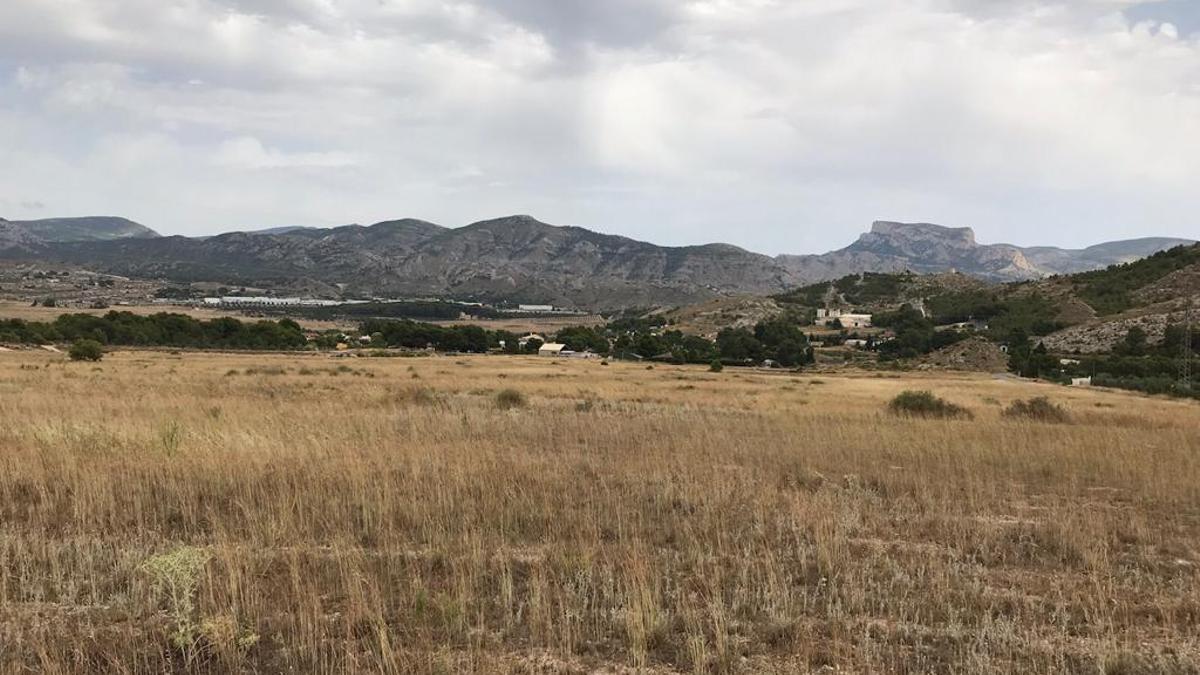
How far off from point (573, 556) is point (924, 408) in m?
24.9

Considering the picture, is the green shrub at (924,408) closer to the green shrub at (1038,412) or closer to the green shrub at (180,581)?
the green shrub at (1038,412)

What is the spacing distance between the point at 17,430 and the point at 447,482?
8.64 meters

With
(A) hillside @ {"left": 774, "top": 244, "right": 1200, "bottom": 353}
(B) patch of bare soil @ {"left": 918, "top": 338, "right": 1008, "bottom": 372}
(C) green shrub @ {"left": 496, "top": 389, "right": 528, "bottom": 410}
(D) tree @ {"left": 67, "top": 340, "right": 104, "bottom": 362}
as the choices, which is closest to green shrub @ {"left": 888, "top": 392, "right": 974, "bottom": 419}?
(C) green shrub @ {"left": 496, "top": 389, "right": 528, "bottom": 410}

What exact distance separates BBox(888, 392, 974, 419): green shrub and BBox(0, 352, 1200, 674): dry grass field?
42.1ft

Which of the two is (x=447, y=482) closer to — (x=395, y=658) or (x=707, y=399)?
(x=395, y=658)

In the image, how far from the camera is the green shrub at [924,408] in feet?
88.8

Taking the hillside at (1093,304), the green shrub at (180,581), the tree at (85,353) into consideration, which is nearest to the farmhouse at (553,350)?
the tree at (85,353)

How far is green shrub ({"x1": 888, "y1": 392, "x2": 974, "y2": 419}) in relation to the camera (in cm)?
2708

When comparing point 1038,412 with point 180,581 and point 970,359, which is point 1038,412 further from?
point 970,359

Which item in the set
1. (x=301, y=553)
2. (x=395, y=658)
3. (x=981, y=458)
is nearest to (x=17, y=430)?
(x=301, y=553)

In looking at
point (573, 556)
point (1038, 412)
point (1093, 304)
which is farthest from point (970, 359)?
point (573, 556)

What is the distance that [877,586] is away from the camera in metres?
6.31

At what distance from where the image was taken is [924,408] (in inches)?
1115

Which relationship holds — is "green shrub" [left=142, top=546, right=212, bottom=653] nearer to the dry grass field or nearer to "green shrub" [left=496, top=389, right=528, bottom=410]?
the dry grass field
